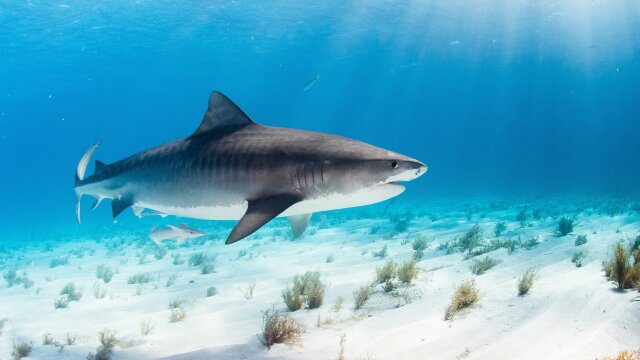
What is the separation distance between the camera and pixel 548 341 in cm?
337

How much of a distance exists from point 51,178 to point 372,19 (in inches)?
7818

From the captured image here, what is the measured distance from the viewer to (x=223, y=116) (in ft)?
16.2

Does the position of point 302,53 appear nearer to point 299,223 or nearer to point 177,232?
point 177,232

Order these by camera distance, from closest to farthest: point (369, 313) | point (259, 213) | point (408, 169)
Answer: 1. point (408, 169)
2. point (259, 213)
3. point (369, 313)

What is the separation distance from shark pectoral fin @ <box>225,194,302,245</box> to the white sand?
1610 millimetres

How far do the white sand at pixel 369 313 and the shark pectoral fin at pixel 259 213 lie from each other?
161 cm

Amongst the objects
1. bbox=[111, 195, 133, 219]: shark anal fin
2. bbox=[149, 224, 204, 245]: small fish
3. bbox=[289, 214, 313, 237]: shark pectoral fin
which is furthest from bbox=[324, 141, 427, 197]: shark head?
bbox=[149, 224, 204, 245]: small fish

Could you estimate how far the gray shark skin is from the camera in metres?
3.62

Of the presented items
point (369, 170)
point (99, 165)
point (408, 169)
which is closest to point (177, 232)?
point (99, 165)

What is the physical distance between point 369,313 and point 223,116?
3.39m

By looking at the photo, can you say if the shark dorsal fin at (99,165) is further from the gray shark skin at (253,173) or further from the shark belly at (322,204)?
the shark belly at (322,204)

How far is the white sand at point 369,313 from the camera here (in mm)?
3584

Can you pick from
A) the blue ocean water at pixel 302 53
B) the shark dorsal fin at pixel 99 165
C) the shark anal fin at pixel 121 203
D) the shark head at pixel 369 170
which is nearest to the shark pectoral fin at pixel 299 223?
the shark head at pixel 369 170

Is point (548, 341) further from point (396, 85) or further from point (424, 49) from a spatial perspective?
point (396, 85)
